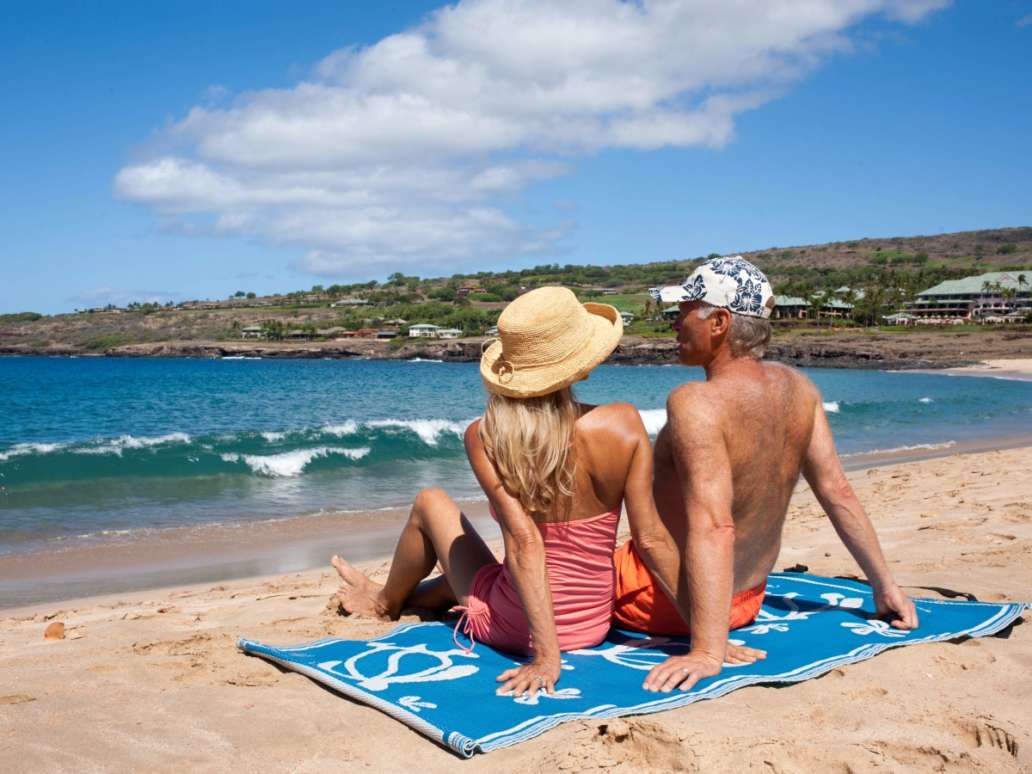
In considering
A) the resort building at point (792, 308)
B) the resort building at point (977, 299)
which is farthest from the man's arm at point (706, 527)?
the resort building at point (792, 308)

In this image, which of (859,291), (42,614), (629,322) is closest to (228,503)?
(42,614)

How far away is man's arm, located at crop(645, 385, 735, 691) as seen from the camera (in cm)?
300

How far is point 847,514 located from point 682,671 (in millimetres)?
1100

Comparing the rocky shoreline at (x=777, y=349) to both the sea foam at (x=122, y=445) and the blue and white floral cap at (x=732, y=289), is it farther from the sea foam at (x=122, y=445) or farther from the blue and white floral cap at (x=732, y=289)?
the blue and white floral cap at (x=732, y=289)

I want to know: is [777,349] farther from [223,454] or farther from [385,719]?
[385,719]

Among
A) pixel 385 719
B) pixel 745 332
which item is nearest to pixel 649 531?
pixel 745 332

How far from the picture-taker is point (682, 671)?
2939 mm

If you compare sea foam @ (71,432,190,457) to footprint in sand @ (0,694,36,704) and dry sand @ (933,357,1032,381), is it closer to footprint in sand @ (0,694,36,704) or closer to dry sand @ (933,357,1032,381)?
footprint in sand @ (0,694,36,704)

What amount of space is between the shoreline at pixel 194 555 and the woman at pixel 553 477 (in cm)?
441

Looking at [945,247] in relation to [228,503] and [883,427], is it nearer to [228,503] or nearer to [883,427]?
[883,427]

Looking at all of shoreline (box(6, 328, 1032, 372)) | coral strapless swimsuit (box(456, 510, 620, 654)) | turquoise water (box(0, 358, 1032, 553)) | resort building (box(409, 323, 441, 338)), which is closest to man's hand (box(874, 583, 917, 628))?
coral strapless swimsuit (box(456, 510, 620, 654))

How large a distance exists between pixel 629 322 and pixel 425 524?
8216 centimetres

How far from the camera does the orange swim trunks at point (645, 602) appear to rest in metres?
3.48

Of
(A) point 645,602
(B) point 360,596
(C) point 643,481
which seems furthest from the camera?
(B) point 360,596
